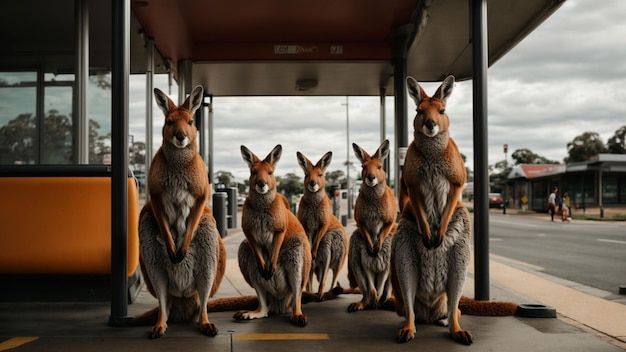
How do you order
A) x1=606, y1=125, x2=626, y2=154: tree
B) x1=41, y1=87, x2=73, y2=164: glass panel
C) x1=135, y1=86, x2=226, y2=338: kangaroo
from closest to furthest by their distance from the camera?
x1=135, y1=86, x2=226, y2=338: kangaroo
x1=41, y1=87, x2=73, y2=164: glass panel
x1=606, y1=125, x2=626, y2=154: tree

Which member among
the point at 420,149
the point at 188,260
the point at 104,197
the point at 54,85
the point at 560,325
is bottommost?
the point at 560,325

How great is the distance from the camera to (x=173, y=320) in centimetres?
489

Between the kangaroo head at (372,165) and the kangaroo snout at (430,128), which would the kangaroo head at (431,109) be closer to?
the kangaroo snout at (430,128)

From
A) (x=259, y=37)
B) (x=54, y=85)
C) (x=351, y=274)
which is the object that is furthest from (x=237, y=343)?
(x=54, y=85)

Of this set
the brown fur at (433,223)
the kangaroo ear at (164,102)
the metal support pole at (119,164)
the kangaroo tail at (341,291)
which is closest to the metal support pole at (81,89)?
the metal support pole at (119,164)

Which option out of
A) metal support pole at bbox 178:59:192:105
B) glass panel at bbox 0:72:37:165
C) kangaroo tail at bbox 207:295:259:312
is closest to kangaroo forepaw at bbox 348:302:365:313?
kangaroo tail at bbox 207:295:259:312

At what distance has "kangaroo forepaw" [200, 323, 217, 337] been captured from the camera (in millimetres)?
4445

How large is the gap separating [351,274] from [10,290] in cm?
354

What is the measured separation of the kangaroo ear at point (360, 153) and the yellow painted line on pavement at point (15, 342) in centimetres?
342

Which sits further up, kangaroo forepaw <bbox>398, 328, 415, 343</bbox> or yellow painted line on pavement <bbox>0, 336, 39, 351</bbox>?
kangaroo forepaw <bbox>398, 328, 415, 343</bbox>

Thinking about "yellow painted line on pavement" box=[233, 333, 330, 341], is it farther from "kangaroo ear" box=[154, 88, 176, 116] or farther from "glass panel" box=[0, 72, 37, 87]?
"glass panel" box=[0, 72, 37, 87]

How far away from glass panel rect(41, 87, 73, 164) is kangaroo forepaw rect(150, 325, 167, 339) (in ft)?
26.1

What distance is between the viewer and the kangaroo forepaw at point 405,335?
4258mm

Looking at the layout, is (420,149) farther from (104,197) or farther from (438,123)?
(104,197)
